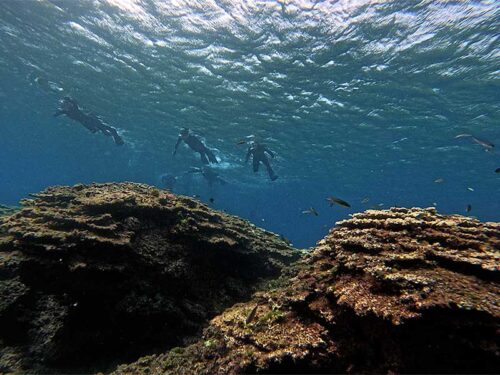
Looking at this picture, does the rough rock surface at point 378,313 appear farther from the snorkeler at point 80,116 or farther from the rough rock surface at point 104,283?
the snorkeler at point 80,116

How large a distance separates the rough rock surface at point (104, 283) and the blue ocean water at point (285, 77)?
8.43 metres

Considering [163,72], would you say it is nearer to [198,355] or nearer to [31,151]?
[198,355]

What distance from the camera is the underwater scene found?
3145mm

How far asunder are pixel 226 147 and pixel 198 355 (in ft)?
97.6

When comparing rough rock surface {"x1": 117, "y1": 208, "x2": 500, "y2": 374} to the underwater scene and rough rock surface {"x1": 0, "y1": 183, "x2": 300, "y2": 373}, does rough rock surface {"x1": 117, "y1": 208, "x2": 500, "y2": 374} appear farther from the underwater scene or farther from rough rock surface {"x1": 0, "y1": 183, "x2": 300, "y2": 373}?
rough rock surface {"x1": 0, "y1": 183, "x2": 300, "y2": 373}

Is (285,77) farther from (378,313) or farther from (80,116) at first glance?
(378,313)

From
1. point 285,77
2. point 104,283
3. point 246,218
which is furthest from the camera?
point 285,77

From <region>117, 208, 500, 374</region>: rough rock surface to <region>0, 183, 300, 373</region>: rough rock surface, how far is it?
2.34 ft

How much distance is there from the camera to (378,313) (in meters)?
2.83

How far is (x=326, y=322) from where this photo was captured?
11.0 feet

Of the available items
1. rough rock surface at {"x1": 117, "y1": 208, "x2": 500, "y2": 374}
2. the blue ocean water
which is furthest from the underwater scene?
the blue ocean water

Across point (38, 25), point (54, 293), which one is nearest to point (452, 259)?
point (54, 293)

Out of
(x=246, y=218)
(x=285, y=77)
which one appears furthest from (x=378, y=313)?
(x=285, y=77)

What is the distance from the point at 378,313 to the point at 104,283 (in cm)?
404
